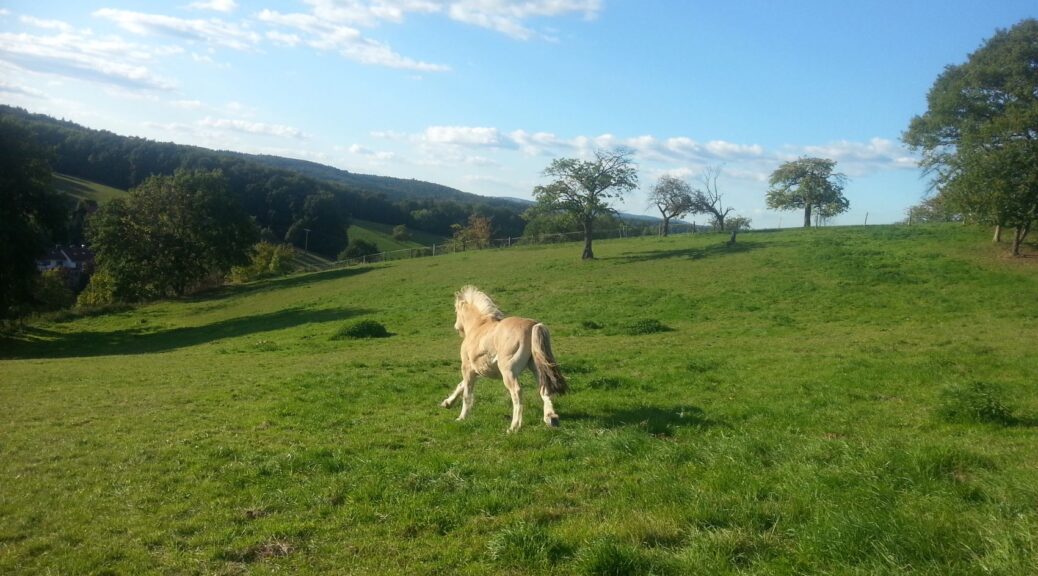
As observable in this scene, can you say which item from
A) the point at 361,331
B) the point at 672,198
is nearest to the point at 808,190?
the point at 672,198

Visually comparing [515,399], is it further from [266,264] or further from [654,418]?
[266,264]

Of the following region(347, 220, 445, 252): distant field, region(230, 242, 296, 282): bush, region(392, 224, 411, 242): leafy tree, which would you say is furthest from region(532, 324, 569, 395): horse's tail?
region(392, 224, 411, 242): leafy tree

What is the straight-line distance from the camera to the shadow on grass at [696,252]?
48.3 metres

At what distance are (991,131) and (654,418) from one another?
1484 inches

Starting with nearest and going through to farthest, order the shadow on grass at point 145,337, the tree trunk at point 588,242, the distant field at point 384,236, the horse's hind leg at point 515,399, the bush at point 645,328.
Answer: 1. the horse's hind leg at point 515,399
2. the bush at point 645,328
3. the shadow on grass at point 145,337
4. the tree trunk at point 588,242
5. the distant field at point 384,236

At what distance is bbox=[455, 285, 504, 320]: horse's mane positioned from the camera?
1117 cm

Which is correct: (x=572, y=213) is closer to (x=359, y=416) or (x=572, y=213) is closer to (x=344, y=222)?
(x=359, y=416)

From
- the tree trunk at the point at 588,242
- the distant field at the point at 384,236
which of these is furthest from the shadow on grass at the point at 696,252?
the distant field at the point at 384,236

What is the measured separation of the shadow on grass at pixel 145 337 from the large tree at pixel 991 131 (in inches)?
1376

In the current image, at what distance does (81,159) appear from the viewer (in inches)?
4707

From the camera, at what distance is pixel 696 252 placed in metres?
49.8

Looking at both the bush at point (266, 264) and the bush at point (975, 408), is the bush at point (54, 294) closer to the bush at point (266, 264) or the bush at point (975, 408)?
the bush at point (266, 264)

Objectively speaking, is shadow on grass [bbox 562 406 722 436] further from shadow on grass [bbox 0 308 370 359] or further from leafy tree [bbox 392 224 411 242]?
leafy tree [bbox 392 224 411 242]

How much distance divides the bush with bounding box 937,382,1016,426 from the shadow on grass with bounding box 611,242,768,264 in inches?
1500
